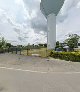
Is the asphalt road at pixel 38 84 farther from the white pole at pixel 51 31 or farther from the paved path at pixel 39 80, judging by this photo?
the white pole at pixel 51 31

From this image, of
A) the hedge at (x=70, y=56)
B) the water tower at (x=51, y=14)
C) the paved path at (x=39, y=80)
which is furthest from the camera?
the water tower at (x=51, y=14)

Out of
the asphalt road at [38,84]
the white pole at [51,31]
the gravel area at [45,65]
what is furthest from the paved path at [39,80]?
the white pole at [51,31]

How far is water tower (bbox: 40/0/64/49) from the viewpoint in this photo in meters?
64.7

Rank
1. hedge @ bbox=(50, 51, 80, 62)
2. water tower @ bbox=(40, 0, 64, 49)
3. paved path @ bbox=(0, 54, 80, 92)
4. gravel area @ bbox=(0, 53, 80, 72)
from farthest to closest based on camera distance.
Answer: water tower @ bbox=(40, 0, 64, 49), hedge @ bbox=(50, 51, 80, 62), gravel area @ bbox=(0, 53, 80, 72), paved path @ bbox=(0, 54, 80, 92)

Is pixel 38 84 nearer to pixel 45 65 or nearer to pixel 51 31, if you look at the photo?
pixel 45 65

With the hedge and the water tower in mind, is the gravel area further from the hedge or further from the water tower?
the water tower

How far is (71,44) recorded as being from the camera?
75.6 meters

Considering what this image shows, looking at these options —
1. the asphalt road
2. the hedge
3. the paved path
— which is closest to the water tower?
the hedge

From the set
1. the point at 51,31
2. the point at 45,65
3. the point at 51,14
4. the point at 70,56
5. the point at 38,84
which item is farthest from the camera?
the point at 51,14

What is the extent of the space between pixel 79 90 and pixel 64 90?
62cm

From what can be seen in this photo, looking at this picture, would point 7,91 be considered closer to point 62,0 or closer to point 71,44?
point 62,0

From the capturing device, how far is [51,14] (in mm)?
66062

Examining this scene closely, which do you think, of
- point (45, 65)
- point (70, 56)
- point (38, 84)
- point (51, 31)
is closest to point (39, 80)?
point (38, 84)

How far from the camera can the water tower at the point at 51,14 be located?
64688 millimetres
